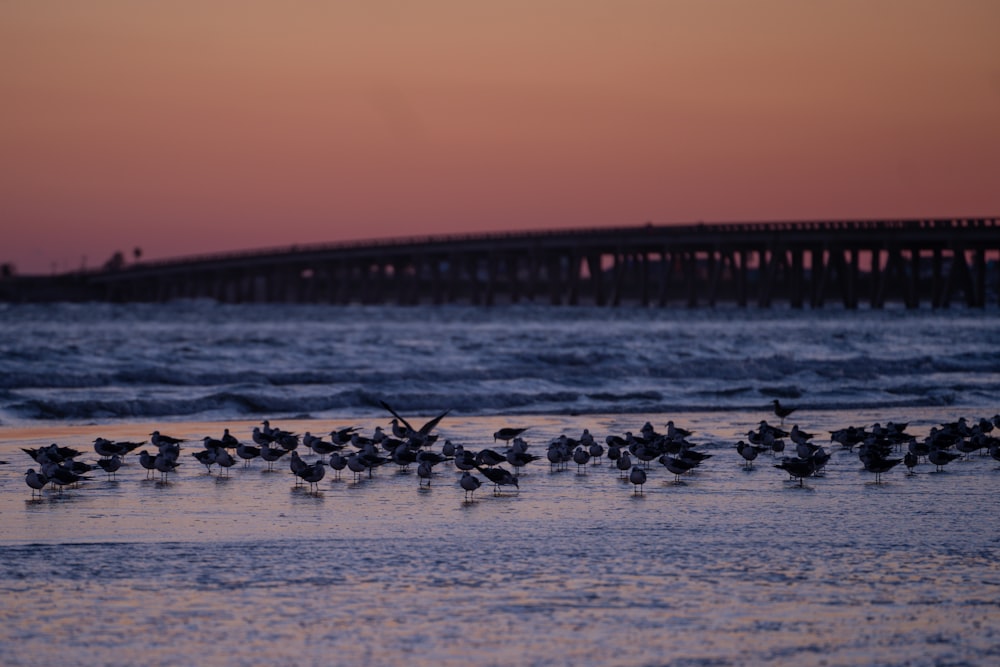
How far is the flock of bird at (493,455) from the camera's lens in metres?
14.3

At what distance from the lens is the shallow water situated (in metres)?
7.73

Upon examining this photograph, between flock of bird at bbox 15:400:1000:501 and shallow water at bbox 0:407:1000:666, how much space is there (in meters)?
0.22

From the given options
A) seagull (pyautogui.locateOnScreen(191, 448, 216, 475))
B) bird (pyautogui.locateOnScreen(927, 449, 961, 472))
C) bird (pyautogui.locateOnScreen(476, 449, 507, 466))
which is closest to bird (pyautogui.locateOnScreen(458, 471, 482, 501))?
bird (pyautogui.locateOnScreen(476, 449, 507, 466))

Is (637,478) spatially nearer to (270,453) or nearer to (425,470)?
(425,470)

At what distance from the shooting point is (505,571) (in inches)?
382

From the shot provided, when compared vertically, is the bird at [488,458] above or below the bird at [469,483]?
above

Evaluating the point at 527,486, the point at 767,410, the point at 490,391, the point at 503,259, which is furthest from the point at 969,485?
the point at 503,259

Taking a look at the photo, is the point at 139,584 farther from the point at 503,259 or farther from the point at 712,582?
the point at 503,259

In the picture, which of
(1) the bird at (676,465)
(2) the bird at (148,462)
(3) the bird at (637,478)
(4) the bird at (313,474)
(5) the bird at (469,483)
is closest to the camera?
(5) the bird at (469,483)

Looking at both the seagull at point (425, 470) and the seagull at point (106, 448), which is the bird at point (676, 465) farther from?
the seagull at point (106, 448)

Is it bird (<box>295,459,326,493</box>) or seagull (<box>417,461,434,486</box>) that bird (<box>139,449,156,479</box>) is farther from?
seagull (<box>417,461,434,486</box>)

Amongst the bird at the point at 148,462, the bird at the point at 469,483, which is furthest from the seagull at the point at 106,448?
the bird at the point at 469,483

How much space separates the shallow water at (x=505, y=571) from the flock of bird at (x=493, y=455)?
219 millimetres

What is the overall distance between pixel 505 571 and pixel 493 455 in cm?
518
